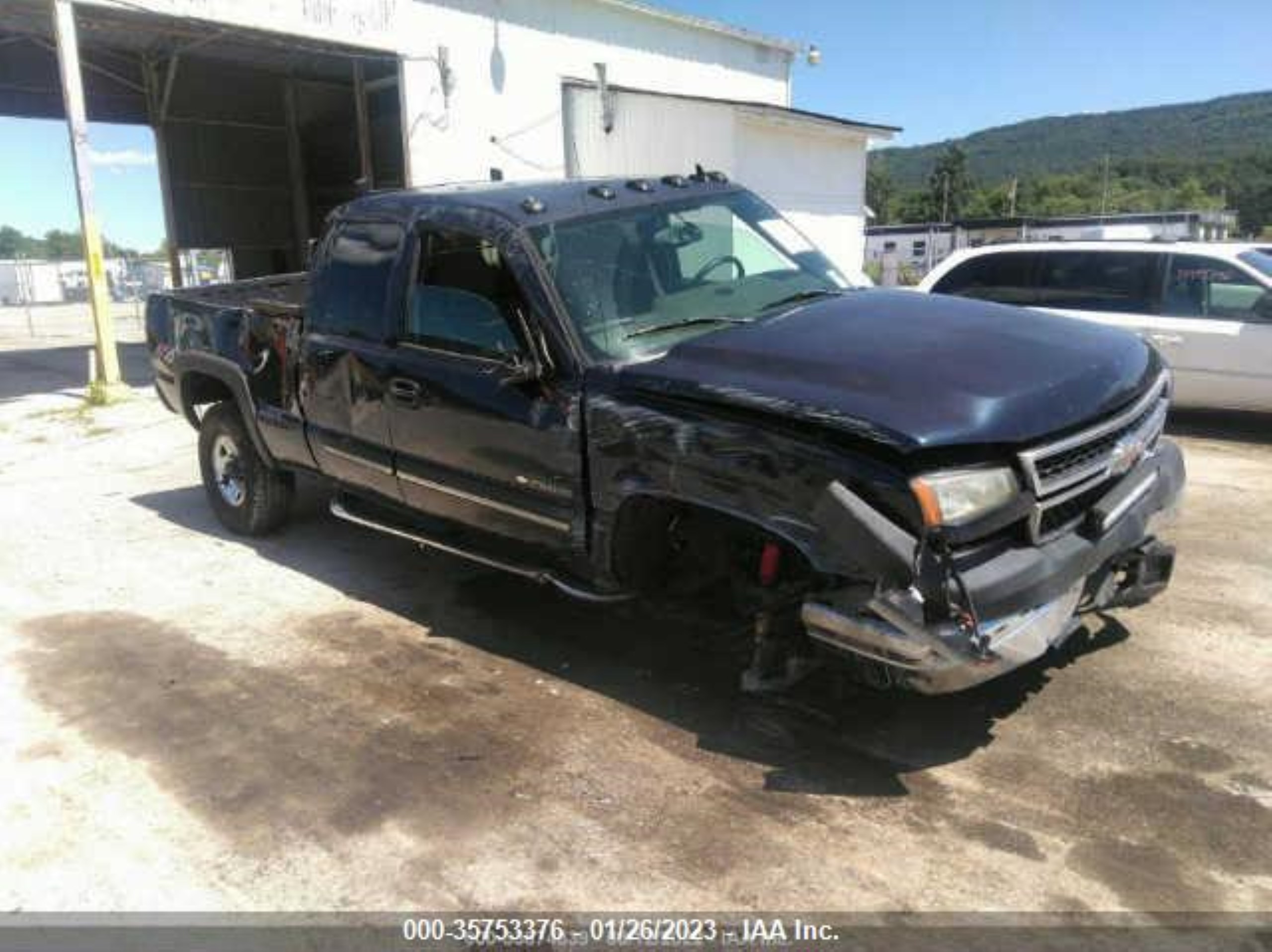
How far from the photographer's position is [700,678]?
4.23m

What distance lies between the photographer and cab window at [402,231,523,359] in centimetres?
412

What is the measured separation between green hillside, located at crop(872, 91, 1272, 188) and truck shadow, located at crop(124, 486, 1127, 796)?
157638 millimetres

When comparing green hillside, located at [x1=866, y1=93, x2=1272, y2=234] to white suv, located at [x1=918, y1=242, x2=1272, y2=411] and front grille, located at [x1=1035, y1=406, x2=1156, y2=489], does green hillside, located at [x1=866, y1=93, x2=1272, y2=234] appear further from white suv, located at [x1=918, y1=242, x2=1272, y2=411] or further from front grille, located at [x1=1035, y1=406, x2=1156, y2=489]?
→ front grille, located at [x1=1035, y1=406, x2=1156, y2=489]

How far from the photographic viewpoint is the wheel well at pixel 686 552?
357 centimetres

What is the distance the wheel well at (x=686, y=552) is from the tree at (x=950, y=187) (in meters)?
120

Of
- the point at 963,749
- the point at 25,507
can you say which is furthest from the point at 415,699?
the point at 25,507

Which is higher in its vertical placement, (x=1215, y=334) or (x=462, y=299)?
(x=462, y=299)

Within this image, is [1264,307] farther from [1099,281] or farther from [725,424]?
[725,424]

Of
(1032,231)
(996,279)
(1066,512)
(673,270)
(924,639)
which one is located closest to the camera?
(924,639)

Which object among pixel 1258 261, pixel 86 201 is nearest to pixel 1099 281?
pixel 1258 261

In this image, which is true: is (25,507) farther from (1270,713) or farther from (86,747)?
(1270,713)

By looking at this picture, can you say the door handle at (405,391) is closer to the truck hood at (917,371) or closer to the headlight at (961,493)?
the truck hood at (917,371)

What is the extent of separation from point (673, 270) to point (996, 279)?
5.69 m

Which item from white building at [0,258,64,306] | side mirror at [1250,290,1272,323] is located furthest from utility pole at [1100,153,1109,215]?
side mirror at [1250,290,1272,323]
